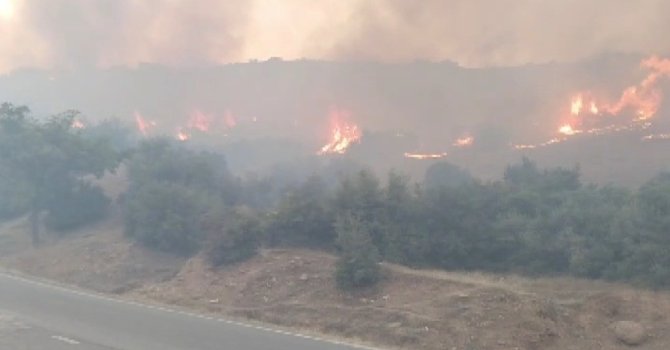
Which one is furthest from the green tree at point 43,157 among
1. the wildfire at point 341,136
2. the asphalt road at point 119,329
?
the wildfire at point 341,136

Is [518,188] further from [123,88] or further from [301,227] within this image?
[123,88]

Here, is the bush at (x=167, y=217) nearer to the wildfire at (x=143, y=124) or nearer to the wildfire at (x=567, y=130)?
the wildfire at (x=567, y=130)

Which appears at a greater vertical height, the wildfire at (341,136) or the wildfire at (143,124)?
the wildfire at (143,124)

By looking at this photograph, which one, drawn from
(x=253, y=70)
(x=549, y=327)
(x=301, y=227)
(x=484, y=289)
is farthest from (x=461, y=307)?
(x=253, y=70)

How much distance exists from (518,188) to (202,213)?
1230cm

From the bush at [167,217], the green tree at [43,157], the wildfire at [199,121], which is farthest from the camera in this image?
the wildfire at [199,121]

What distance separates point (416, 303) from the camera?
17.8m

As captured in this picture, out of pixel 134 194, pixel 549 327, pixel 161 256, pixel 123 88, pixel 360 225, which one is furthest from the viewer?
pixel 123 88

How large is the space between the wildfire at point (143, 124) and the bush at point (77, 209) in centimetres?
5029

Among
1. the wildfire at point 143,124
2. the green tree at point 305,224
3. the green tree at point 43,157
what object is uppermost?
the wildfire at point 143,124

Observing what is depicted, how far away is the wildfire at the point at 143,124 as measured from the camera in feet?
296

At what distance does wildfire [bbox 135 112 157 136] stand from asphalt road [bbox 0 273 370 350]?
7170cm

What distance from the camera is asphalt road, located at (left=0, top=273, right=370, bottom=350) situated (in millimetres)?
13039

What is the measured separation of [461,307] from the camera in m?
16.8
